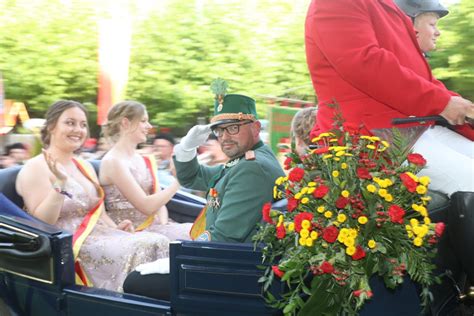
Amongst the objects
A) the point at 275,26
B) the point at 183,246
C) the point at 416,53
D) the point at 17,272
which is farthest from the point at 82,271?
the point at 275,26

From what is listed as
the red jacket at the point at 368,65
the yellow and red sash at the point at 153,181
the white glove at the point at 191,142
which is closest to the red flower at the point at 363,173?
the red jacket at the point at 368,65

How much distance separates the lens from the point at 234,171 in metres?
3.14

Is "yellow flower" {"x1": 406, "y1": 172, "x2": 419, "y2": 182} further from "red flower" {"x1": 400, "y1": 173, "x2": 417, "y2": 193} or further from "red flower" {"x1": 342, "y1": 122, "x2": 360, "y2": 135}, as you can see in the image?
"red flower" {"x1": 342, "y1": 122, "x2": 360, "y2": 135}

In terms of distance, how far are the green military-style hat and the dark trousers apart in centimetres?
75

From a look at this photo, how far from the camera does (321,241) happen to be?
2266mm

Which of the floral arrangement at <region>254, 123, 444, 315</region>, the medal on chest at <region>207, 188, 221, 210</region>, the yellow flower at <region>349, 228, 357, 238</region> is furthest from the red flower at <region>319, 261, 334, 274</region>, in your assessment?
the medal on chest at <region>207, 188, 221, 210</region>

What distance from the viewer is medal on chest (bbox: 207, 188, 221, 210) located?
3236 mm

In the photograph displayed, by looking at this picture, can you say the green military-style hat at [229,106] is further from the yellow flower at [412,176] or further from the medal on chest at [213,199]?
the yellow flower at [412,176]

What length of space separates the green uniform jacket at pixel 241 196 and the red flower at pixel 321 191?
0.72 meters

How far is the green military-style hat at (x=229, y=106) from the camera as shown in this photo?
3.27 meters

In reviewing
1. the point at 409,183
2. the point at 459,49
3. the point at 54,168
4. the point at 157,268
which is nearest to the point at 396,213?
the point at 409,183

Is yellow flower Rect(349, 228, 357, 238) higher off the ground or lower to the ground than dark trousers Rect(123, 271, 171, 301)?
higher

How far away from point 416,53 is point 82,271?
194cm

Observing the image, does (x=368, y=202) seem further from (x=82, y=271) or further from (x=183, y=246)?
(x=82, y=271)
